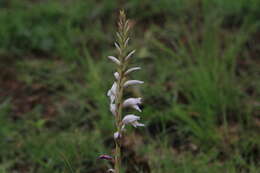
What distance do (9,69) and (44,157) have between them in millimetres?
1887

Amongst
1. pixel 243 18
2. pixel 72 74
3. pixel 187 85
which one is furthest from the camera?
pixel 243 18

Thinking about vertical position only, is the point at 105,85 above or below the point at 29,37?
below

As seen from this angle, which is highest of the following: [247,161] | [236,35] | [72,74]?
[236,35]

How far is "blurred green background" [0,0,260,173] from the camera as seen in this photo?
139 inches

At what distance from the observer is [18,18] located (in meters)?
5.66

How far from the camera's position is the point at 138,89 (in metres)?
4.37

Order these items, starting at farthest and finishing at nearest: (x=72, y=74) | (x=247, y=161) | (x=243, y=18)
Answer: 1. (x=243, y=18)
2. (x=72, y=74)
3. (x=247, y=161)

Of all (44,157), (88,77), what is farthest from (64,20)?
(44,157)

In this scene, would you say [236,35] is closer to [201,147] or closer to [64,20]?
[201,147]

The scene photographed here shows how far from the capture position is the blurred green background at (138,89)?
3539 mm

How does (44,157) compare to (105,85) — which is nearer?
(44,157)

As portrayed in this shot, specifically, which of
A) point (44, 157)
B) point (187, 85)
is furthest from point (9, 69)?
point (187, 85)

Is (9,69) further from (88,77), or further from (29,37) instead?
(88,77)

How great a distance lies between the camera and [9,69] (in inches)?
201
